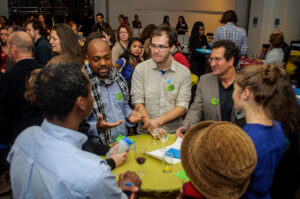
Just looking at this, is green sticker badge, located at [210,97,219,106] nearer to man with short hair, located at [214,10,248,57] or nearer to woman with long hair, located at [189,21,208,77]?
man with short hair, located at [214,10,248,57]

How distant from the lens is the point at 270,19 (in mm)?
9133

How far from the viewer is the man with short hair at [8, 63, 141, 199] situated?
1.06 meters

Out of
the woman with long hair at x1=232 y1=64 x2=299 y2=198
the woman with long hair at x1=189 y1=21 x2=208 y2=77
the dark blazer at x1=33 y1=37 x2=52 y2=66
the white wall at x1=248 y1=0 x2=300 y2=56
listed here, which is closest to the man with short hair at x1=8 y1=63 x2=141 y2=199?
the woman with long hair at x1=232 y1=64 x2=299 y2=198

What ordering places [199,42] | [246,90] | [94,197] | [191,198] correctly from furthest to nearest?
1. [199,42]
2. [246,90]
3. [191,198]
4. [94,197]

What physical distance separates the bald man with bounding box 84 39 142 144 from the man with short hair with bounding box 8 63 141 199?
93cm

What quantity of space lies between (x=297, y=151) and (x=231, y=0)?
47.6ft

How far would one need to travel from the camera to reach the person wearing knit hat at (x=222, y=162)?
3.63 feet

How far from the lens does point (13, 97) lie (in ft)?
7.65

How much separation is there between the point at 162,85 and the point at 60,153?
1.70 m

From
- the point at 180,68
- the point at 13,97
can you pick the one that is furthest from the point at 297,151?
the point at 13,97

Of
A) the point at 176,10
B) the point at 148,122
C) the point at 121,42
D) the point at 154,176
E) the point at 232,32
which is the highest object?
the point at 176,10

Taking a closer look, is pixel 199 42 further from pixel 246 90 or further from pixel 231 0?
pixel 231 0

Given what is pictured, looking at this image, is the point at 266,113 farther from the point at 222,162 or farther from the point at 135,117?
the point at 135,117

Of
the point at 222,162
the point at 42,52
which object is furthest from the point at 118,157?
the point at 42,52
